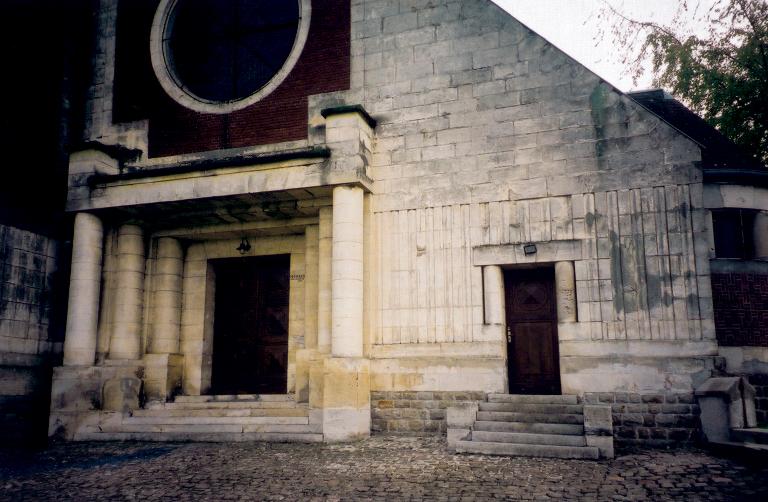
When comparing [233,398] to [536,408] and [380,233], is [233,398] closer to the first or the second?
[380,233]

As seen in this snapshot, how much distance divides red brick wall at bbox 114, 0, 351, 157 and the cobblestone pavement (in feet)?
17.5

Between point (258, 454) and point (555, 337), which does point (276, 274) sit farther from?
point (555, 337)

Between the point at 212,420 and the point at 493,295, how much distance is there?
485 centimetres

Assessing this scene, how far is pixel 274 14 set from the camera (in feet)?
38.9

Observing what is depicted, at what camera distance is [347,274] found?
9.45 m

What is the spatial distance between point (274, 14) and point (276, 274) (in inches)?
197

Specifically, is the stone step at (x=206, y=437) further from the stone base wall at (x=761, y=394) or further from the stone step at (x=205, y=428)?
the stone base wall at (x=761, y=394)

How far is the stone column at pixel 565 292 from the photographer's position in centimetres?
911

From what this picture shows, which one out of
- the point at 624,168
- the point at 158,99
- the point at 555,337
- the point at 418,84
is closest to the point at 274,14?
the point at 158,99

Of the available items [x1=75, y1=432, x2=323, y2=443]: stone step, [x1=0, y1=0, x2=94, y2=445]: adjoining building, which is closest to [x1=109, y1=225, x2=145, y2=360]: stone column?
[x1=0, y1=0, x2=94, y2=445]: adjoining building

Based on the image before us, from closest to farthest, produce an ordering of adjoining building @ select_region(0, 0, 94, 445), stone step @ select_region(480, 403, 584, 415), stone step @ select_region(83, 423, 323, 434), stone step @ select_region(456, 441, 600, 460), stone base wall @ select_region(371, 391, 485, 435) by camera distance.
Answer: stone step @ select_region(456, 441, 600, 460) < stone step @ select_region(480, 403, 584, 415) < stone step @ select_region(83, 423, 323, 434) < stone base wall @ select_region(371, 391, 485, 435) < adjoining building @ select_region(0, 0, 94, 445)

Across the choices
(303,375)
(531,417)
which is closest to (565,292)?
(531,417)

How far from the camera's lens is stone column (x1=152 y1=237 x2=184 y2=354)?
11.5 metres

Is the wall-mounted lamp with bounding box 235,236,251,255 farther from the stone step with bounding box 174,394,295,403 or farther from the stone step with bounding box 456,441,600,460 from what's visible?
the stone step with bounding box 456,441,600,460
